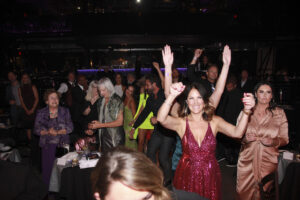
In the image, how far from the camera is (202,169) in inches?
79.4

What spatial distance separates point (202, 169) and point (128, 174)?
1272 mm

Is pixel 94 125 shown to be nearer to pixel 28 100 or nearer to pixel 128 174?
pixel 128 174

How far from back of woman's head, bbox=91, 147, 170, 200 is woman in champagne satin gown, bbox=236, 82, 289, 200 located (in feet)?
5.85

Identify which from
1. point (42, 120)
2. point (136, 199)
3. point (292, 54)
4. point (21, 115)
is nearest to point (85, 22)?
point (21, 115)

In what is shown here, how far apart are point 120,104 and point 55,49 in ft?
39.6

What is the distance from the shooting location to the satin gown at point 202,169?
6.62ft

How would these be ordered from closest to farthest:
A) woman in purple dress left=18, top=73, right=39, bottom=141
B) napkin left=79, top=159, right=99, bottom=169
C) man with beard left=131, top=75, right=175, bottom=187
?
napkin left=79, top=159, right=99, bottom=169, man with beard left=131, top=75, right=175, bottom=187, woman in purple dress left=18, top=73, right=39, bottom=141

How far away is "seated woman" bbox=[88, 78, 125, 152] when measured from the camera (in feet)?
9.52

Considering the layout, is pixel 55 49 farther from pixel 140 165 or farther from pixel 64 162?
pixel 140 165

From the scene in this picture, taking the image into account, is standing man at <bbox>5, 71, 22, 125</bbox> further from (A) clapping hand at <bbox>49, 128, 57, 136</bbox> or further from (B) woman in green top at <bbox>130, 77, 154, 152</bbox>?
(B) woman in green top at <bbox>130, 77, 154, 152</bbox>

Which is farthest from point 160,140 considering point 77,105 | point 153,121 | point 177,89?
point 77,105

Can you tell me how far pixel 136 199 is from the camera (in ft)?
3.10

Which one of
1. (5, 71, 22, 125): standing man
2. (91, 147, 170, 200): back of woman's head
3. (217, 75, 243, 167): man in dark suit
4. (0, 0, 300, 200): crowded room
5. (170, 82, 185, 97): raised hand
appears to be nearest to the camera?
(91, 147, 170, 200): back of woman's head

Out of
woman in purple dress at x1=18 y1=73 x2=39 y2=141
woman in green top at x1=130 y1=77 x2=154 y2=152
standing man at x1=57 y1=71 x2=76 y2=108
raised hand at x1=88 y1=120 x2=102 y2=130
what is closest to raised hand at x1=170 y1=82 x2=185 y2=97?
raised hand at x1=88 y1=120 x2=102 y2=130
